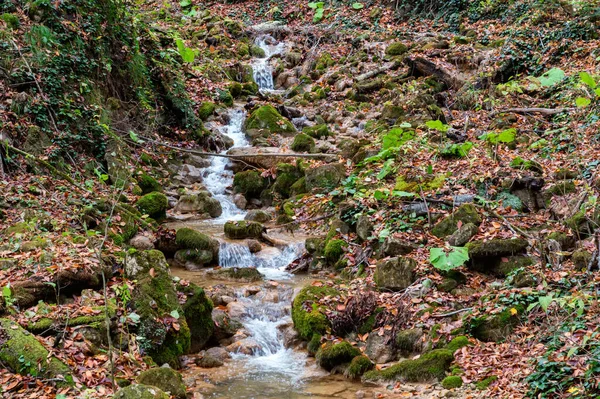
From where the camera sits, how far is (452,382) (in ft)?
17.7

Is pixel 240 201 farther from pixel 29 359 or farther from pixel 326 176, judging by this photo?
pixel 29 359

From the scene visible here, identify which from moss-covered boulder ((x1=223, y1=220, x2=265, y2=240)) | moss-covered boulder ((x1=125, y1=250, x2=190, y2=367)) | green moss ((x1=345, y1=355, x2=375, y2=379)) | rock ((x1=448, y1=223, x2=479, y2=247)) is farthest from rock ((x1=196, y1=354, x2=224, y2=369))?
moss-covered boulder ((x1=223, y1=220, x2=265, y2=240))

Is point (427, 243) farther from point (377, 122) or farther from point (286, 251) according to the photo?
point (377, 122)

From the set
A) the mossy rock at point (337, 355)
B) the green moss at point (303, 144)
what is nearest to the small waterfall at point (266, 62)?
the green moss at point (303, 144)

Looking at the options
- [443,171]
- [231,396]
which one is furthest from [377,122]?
[231,396]

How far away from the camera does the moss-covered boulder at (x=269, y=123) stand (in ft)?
50.5

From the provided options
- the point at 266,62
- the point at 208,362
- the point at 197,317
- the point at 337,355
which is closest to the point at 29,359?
the point at 208,362

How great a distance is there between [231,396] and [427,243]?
12.7ft

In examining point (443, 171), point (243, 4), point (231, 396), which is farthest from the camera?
point (243, 4)

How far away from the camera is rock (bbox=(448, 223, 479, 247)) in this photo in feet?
25.0

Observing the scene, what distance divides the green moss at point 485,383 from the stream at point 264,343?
134cm

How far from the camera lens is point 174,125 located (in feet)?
47.7

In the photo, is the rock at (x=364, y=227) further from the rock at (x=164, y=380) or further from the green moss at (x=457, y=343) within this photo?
the rock at (x=164, y=380)

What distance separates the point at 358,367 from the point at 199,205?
6954mm
